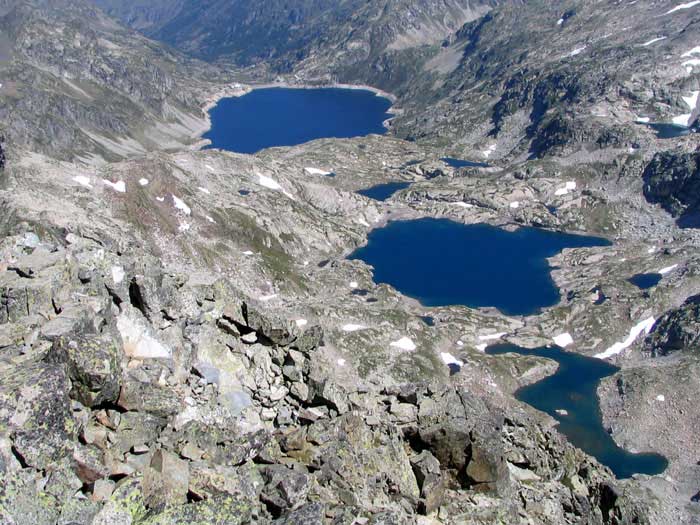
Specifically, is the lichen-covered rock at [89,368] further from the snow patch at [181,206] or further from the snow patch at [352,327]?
the snow patch at [181,206]

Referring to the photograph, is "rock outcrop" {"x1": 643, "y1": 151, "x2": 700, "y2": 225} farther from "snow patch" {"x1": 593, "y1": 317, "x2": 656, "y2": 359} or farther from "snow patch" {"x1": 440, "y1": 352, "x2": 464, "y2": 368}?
"snow patch" {"x1": 440, "y1": 352, "x2": 464, "y2": 368}

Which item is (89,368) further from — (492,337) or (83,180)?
(83,180)

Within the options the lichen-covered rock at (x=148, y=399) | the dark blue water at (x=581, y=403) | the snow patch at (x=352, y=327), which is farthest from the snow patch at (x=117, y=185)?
the lichen-covered rock at (x=148, y=399)

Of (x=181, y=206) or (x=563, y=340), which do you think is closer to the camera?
(x=563, y=340)

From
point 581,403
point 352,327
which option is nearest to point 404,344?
point 352,327

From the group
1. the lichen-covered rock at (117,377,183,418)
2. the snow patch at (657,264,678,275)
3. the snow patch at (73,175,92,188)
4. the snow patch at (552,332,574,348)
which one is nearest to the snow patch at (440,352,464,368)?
the snow patch at (552,332,574,348)

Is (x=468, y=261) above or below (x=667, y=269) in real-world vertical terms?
below
